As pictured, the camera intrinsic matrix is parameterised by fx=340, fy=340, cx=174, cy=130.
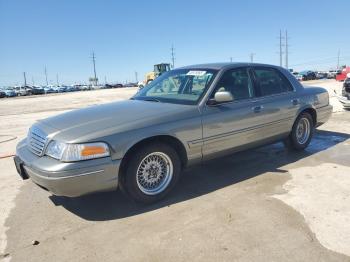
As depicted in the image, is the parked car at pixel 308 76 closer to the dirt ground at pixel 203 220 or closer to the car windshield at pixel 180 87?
the dirt ground at pixel 203 220

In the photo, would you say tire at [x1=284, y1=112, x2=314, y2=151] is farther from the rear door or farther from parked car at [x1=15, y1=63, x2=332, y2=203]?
the rear door

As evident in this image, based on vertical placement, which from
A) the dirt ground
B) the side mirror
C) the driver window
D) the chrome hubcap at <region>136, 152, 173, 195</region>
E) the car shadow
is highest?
the driver window

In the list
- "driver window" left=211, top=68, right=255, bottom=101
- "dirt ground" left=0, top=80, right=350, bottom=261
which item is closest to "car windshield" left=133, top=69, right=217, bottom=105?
"driver window" left=211, top=68, right=255, bottom=101

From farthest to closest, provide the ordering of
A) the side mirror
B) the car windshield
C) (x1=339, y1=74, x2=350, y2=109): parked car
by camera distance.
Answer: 1. (x1=339, y1=74, x2=350, y2=109): parked car
2. the car windshield
3. the side mirror

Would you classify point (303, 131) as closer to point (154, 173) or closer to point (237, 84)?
point (237, 84)

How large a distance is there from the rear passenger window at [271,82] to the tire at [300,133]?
648 millimetres

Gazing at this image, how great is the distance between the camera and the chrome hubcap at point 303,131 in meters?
6.08

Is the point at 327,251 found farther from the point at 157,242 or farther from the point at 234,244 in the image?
the point at 157,242

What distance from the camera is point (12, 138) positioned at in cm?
916

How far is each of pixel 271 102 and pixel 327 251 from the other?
2.78m

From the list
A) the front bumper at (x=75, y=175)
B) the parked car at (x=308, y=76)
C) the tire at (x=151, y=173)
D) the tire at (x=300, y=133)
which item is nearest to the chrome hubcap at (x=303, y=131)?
the tire at (x=300, y=133)

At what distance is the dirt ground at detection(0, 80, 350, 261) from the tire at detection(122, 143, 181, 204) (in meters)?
0.15

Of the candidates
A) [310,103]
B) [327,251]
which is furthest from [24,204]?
[310,103]

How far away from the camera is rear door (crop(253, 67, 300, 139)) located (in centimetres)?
518
